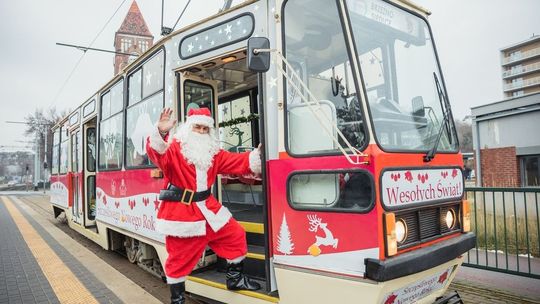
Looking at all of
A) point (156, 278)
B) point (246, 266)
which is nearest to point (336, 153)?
point (246, 266)

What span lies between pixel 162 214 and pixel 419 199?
2.16m

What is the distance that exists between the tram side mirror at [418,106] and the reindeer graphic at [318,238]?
124 centimetres

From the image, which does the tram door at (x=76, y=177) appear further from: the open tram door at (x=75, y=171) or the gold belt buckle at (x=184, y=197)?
the gold belt buckle at (x=184, y=197)

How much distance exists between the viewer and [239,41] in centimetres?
332

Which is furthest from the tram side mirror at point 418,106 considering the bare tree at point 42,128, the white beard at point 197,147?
the bare tree at point 42,128

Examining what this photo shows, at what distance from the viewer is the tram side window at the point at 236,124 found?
6.22m

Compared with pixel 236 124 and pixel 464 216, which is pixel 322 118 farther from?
pixel 236 124

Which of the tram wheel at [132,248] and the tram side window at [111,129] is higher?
the tram side window at [111,129]

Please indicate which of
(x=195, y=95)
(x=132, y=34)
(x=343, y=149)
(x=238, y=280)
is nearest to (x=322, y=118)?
(x=343, y=149)

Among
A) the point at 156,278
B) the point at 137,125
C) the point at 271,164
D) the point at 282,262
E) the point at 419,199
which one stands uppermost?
the point at 137,125

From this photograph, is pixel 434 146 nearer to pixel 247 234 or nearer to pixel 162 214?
pixel 247 234

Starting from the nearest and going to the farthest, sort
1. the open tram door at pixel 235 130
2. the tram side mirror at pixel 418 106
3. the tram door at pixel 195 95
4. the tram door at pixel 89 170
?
the tram side mirror at pixel 418 106
the open tram door at pixel 235 130
the tram door at pixel 195 95
the tram door at pixel 89 170

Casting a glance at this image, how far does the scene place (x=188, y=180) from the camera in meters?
3.33

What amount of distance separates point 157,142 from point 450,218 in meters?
2.56
